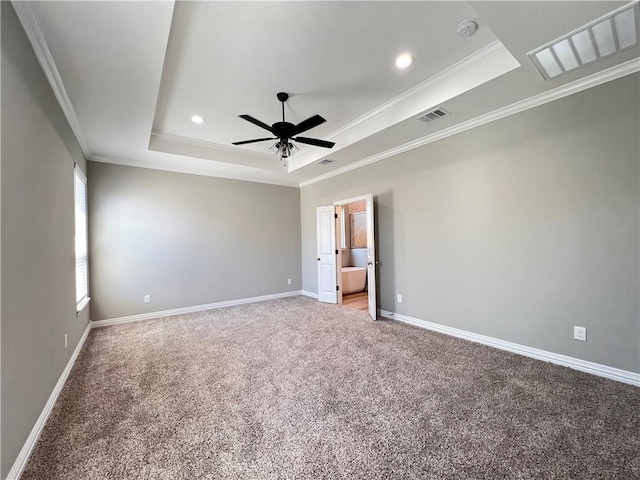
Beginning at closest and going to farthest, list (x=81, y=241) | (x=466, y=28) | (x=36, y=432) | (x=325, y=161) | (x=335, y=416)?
(x=36, y=432) → (x=335, y=416) → (x=466, y=28) → (x=81, y=241) → (x=325, y=161)

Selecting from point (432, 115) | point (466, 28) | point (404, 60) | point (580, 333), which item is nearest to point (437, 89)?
point (432, 115)

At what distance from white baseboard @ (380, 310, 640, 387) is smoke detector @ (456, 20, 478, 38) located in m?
3.16

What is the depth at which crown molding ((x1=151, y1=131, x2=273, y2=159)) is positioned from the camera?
4.19 m

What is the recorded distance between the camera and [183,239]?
5051 millimetres

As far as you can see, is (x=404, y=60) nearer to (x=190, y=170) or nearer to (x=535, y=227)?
(x=535, y=227)

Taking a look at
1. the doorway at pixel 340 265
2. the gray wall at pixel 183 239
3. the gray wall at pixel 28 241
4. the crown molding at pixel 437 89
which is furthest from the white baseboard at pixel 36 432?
the crown molding at pixel 437 89

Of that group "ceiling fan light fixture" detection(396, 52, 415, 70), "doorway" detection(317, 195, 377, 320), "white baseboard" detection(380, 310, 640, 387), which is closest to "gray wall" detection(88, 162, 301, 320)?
"doorway" detection(317, 195, 377, 320)

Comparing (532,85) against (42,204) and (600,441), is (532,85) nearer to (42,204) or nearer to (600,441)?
(600,441)

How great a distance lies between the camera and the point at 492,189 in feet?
10.6

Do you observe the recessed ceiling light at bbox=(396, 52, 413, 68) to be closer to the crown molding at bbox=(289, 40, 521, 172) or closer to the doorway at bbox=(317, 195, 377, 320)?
the crown molding at bbox=(289, 40, 521, 172)

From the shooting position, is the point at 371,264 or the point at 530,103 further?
the point at 371,264

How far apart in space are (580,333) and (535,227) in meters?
1.10

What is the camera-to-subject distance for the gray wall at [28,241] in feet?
4.92

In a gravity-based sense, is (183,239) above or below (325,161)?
below
